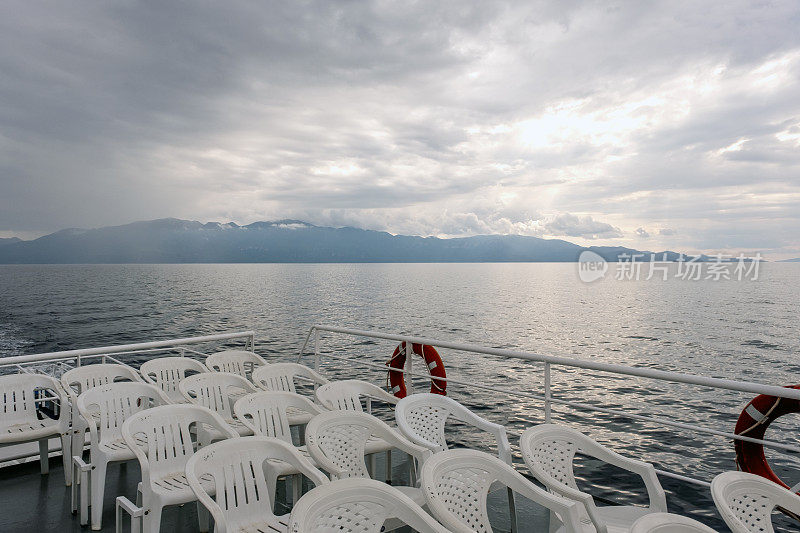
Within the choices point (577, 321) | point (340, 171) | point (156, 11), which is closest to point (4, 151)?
point (340, 171)

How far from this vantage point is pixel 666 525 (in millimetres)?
1358

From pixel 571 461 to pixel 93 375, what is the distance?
332 centimetres

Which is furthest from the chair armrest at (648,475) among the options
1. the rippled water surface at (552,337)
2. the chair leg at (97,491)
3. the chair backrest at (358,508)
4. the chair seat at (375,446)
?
the rippled water surface at (552,337)

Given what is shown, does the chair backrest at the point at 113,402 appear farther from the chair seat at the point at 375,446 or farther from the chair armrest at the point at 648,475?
the chair armrest at the point at 648,475

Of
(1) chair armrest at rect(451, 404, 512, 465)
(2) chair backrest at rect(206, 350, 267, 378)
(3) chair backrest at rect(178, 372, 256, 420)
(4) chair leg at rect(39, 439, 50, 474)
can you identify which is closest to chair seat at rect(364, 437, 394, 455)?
(1) chair armrest at rect(451, 404, 512, 465)

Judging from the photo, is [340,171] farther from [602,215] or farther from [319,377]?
[319,377]

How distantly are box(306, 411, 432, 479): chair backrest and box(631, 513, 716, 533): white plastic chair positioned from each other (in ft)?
3.64

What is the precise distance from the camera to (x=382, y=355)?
17328 mm

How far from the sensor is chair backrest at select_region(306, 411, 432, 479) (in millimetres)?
2328

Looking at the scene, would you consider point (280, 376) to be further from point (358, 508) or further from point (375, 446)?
point (358, 508)

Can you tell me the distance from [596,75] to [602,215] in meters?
54.2

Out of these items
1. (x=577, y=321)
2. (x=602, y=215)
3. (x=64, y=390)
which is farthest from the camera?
(x=602, y=215)

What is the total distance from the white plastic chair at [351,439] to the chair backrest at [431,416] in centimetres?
25

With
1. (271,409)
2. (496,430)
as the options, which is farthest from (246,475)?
(496,430)
